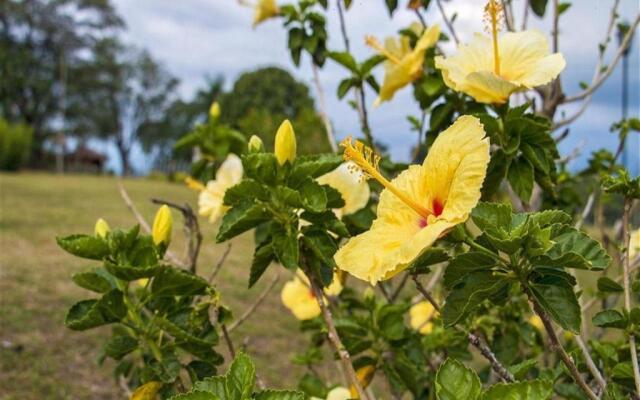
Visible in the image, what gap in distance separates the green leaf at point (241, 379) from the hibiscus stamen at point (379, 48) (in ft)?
2.68

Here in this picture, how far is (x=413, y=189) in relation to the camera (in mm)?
777

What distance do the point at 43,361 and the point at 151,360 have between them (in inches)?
106

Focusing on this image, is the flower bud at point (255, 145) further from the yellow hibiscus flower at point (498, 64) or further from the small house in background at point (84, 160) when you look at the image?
the small house in background at point (84, 160)

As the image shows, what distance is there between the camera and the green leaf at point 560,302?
→ 2.33 feet

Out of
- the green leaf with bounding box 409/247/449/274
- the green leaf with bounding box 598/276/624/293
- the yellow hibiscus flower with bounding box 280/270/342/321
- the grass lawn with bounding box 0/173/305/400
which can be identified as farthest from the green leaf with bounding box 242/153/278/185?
the grass lawn with bounding box 0/173/305/400

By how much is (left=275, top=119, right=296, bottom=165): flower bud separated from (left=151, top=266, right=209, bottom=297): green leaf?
22cm

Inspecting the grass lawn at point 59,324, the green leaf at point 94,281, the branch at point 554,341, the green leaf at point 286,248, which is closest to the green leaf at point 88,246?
the green leaf at point 94,281

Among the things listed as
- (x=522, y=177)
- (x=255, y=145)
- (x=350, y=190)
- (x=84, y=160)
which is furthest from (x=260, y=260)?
(x=84, y=160)

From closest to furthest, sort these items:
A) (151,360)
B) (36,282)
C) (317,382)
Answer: (151,360) → (317,382) → (36,282)

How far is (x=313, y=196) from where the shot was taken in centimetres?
95

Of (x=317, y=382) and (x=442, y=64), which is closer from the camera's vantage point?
(x=442, y=64)

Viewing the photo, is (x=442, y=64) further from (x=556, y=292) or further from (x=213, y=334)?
(x=213, y=334)

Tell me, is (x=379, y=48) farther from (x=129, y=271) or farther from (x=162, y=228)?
(x=129, y=271)

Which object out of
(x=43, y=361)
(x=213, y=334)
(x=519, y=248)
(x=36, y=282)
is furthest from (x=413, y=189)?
(x=36, y=282)
